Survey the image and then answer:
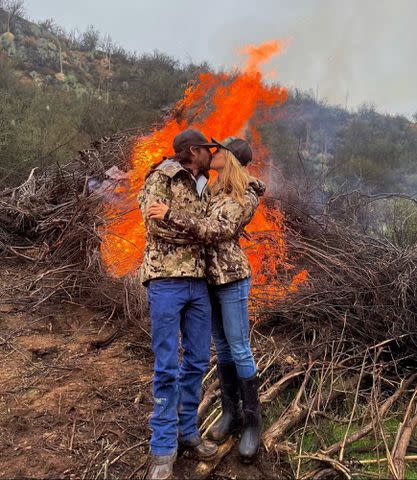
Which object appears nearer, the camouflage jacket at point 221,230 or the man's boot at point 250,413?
the camouflage jacket at point 221,230

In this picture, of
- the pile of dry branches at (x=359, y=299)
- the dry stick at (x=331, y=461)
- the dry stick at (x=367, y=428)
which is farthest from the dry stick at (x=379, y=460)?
the pile of dry branches at (x=359, y=299)

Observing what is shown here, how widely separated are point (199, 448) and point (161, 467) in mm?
314

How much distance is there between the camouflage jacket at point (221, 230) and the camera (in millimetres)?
2730

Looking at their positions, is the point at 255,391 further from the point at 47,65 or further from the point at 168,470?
the point at 47,65

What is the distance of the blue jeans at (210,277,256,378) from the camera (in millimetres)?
2963

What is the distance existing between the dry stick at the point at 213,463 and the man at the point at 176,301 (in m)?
0.04

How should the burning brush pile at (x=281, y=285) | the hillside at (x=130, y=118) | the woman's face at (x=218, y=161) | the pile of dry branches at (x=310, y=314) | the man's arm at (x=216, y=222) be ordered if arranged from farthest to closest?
1. the hillside at (x=130, y=118)
2. the burning brush pile at (x=281, y=285)
3. the pile of dry branches at (x=310, y=314)
4. the woman's face at (x=218, y=161)
5. the man's arm at (x=216, y=222)

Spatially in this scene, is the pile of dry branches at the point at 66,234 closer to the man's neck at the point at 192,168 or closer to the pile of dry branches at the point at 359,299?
the pile of dry branches at the point at 359,299

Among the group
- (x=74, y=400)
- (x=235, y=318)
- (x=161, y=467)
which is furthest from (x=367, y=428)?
(x=74, y=400)

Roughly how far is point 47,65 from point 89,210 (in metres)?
23.8

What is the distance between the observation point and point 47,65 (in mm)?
27156

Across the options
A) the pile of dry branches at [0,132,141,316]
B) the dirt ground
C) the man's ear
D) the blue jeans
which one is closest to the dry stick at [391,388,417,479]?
the dirt ground

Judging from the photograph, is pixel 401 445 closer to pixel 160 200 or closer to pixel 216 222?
pixel 216 222

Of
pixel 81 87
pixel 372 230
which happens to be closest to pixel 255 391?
pixel 372 230
